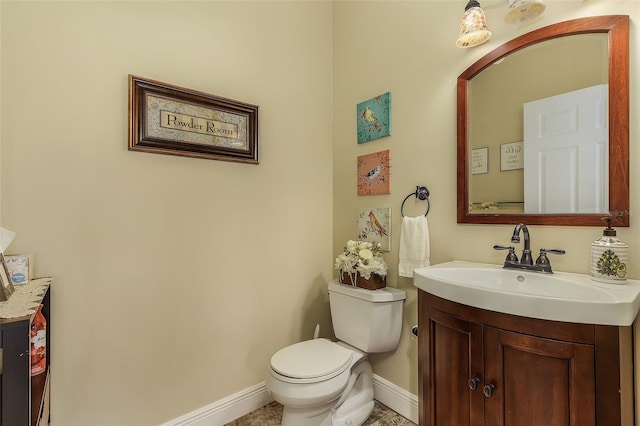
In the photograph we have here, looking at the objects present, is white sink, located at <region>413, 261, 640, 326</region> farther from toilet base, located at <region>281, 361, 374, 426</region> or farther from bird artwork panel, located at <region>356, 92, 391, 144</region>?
bird artwork panel, located at <region>356, 92, 391, 144</region>

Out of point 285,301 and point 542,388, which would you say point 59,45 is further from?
point 542,388

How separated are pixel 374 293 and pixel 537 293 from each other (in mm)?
758

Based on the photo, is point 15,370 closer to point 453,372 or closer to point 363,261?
point 453,372

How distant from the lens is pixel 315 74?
2.22 m

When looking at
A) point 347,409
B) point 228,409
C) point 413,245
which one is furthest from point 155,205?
point 347,409

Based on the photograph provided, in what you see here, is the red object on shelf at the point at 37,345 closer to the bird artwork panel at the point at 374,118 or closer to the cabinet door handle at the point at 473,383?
the cabinet door handle at the point at 473,383

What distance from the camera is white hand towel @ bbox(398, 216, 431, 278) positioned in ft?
5.37

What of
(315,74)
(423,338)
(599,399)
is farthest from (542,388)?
(315,74)

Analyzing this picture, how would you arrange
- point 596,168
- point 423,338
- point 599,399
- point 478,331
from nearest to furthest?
point 599,399, point 478,331, point 596,168, point 423,338

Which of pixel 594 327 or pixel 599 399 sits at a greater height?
pixel 594 327

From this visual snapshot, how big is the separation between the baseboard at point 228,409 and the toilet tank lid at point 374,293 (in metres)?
0.81

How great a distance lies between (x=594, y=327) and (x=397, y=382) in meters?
1.24

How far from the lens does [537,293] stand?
1.11m

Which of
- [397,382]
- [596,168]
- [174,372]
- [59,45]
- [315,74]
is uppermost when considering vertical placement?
[315,74]
